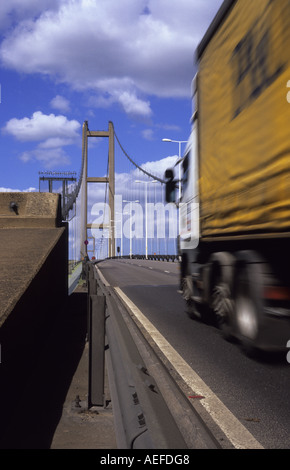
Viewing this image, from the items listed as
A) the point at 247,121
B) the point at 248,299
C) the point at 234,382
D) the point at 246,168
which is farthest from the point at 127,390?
the point at 247,121

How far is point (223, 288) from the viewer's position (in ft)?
20.7

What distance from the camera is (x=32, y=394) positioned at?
17.7 ft

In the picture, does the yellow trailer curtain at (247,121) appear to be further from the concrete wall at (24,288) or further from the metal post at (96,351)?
the concrete wall at (24,288)

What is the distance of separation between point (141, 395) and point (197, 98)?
535 centimetres

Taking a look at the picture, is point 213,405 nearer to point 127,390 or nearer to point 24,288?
point 127,390

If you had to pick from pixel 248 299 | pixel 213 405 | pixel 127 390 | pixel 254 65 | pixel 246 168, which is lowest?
pixel 213 405

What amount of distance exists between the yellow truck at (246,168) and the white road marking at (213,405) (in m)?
0.65

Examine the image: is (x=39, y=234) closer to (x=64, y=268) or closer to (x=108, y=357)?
(x=64, y=268)

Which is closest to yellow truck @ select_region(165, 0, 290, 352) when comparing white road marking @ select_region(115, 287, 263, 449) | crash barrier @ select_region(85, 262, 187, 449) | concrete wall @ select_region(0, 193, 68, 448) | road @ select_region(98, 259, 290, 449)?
road @ select_region(98, 259, 290, 449)

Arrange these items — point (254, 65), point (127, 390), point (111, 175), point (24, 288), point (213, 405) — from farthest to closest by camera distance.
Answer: point (111, 175) → point (254, 65) → point (24, 288) → point (213, 405) → point (127, 390)

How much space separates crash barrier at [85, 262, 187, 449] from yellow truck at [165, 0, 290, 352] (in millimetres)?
1419

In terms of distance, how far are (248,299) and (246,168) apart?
1.31 m

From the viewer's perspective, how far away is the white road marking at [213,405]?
354 cm
